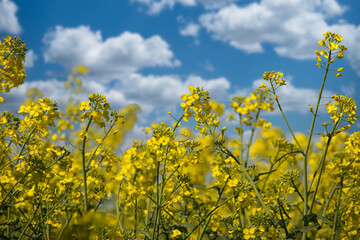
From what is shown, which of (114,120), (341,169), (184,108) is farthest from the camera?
(341,169)

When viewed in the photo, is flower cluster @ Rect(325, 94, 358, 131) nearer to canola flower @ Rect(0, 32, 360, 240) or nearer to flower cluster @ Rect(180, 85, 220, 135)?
canola flower @ Rect(0, 32, 360, 240)

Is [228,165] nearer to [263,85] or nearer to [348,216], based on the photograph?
[263,85]

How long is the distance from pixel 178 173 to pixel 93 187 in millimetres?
915

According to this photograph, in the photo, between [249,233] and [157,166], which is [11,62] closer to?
[157,166]

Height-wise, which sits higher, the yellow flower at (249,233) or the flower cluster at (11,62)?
the flower cluster at (11,62)

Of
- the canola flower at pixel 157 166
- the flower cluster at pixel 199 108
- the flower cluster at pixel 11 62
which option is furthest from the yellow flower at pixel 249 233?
the flower cluster at pixel 11 62

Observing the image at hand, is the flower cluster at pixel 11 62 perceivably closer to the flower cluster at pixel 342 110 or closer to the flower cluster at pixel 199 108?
the flower cluster at pixel 199 108

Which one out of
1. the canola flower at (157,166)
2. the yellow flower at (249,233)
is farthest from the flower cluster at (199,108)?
the yellow flower at (249,233)

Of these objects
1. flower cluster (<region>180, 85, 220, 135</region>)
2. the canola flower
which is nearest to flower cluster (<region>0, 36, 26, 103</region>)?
the canola flower

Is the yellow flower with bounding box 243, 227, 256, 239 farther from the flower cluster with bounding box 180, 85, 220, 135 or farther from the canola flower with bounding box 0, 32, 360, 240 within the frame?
the flower cluster with bounding box 180, 85, 220, 135

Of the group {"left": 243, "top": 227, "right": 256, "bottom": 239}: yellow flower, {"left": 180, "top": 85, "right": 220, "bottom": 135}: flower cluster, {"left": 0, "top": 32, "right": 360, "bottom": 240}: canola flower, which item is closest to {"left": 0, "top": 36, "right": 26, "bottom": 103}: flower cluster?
{"left": 0, "top": 32, "right": 360, "bottom": 240}: canola flower

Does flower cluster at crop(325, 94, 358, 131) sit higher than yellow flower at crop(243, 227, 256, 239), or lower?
higher

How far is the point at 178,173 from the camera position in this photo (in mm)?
3281

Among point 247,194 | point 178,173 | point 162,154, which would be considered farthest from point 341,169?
point 162,154
